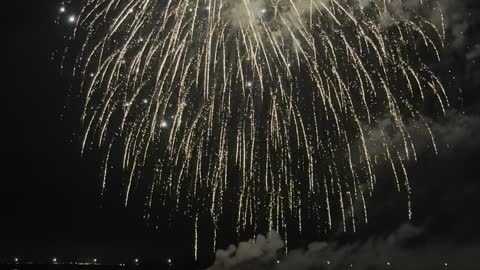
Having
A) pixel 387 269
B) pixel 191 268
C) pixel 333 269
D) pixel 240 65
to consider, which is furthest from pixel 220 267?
pixel 240 65

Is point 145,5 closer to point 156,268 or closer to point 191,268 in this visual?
point 156,268

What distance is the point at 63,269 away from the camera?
5081cm

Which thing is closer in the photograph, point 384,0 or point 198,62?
point 384,0

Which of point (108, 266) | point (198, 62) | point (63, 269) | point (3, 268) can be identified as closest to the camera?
point (198, 62)

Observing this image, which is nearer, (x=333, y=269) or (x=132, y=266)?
(x=132, y=266)

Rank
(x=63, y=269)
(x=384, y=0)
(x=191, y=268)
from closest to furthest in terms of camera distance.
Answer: (x=384, y=0) < (x=63, y=269) < (x=191, y=268)

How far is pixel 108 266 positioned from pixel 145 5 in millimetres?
50017

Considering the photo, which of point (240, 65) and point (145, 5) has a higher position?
point (145, 5)

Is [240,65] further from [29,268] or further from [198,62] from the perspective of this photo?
[29,268]

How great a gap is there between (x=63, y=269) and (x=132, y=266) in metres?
7.74

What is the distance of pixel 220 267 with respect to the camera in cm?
5759

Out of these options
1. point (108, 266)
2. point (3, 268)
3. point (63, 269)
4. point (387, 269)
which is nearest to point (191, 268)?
point (108, 266)

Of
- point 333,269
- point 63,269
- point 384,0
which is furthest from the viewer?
point 333,269

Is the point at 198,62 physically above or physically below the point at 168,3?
below
